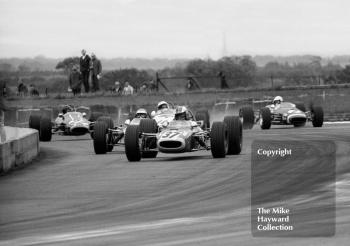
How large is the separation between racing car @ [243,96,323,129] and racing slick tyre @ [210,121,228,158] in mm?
14300

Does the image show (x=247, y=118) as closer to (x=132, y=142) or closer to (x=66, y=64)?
(x=132, y=142)

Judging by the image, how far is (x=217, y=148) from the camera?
74.8 ft

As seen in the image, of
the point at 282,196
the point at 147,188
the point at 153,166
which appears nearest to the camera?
the point at 282,196

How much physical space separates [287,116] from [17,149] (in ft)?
55.2

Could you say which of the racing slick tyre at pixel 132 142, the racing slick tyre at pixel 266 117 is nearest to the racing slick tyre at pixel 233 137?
the racing slick tyre at pixel 132 142

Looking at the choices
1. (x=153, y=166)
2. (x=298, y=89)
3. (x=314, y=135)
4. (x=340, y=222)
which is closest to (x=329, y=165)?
(x=153, y=166)

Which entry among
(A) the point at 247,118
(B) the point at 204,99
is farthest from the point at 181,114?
(B) the point at 204,99

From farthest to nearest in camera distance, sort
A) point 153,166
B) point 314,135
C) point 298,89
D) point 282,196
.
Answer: point 298,89 < point 314,135 < point 153,166 < point 282,196

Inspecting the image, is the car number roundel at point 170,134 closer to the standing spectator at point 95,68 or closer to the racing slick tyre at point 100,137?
the racing slick tyre at point 100,137

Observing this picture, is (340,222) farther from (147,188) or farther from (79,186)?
(79,186)

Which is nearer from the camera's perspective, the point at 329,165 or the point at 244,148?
the point at 329,165

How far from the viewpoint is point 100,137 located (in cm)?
2602

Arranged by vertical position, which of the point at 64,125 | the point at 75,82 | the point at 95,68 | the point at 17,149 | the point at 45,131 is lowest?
the point at 45,131

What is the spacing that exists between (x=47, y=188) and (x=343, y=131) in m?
17.0
